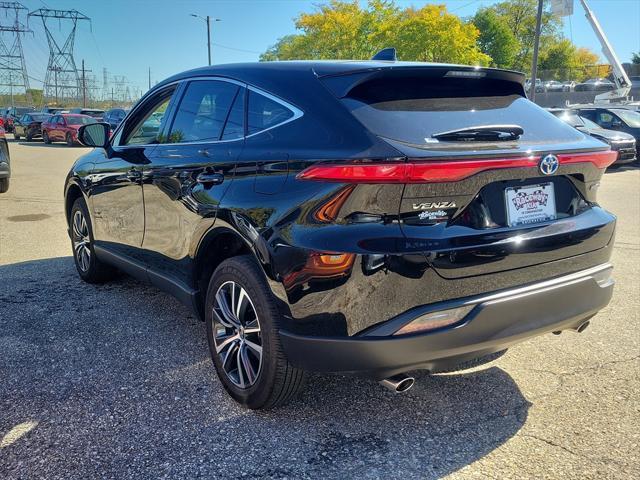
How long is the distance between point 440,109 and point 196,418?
195 cm

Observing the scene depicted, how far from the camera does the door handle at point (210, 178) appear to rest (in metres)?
3.00

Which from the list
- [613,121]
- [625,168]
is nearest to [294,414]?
[625,168]

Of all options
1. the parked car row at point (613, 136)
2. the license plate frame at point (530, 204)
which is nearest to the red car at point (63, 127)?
the parked car row at point (613, 136)

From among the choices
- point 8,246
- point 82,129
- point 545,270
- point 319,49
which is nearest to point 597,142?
point 545,270

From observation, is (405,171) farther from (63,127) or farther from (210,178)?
(63,127)

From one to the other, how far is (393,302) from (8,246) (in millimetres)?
5822

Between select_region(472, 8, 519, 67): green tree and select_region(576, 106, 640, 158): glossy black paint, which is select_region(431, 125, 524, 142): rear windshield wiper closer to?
select_region(576, 106, 640, 158): glossy black paint

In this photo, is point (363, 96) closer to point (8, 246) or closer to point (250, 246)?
point (250, 246)

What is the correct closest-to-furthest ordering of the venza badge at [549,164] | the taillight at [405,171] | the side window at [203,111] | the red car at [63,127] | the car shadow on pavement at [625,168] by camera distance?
1. the taillight at [405,171]
2. the venza badge at [549,164]
3. the side window at [203,111]
4. the car shadow on pavement at [625,168]
5. the red car at [63,127]

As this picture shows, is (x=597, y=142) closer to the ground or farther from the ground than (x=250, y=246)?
farther from the ground

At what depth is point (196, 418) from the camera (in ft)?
9.52

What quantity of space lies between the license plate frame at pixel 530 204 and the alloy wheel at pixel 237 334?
1281mm

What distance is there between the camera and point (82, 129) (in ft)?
15.7

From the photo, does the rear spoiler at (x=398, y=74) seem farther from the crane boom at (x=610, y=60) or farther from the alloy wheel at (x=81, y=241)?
the crane boom at (x=610, y=60)
